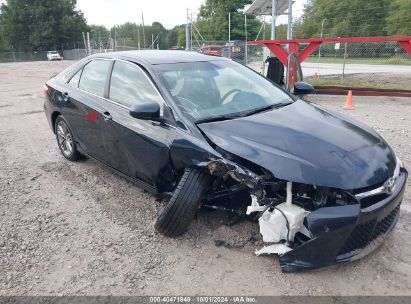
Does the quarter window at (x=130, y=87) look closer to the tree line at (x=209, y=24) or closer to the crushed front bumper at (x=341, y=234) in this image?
the crushed front bumper at (x=341, y=234)

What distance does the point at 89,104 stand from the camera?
4398 millimetres

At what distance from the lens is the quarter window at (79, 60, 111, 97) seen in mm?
4375

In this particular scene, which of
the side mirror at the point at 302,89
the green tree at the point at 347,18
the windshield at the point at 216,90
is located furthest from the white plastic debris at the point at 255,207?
the green tree at the point at 347,18

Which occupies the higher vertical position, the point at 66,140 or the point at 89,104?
the point at 89,104

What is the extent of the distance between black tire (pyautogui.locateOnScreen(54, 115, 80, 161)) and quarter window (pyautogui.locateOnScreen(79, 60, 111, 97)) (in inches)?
26.8

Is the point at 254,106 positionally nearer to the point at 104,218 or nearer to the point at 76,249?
the point at 104,218

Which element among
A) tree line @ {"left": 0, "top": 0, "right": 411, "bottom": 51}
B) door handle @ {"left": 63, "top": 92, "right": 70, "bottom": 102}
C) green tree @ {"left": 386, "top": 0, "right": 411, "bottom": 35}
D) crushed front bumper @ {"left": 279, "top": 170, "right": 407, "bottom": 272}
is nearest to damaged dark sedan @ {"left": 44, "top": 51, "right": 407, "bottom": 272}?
crushed front bumper @ {"left": 279, "top": 170, "right": 407, "bottom": 272}

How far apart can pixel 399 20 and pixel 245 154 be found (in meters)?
24.6

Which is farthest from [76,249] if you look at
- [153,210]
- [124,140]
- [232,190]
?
[232,190]

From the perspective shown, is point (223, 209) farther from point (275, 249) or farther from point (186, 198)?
point (275, 249)

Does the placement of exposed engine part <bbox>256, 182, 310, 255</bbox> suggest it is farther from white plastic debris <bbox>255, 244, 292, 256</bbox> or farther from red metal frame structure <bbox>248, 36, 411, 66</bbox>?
red metal frame structure <bbox>248, 36, 411, 66</bbox>

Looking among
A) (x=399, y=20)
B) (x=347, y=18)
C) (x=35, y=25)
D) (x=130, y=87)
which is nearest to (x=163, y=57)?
(x=130, y=87)

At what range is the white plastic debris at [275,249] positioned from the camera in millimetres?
2900

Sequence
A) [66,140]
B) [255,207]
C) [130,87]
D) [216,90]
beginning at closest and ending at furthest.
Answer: [255,207]
[216,90]
[130,87]
[66,140]
